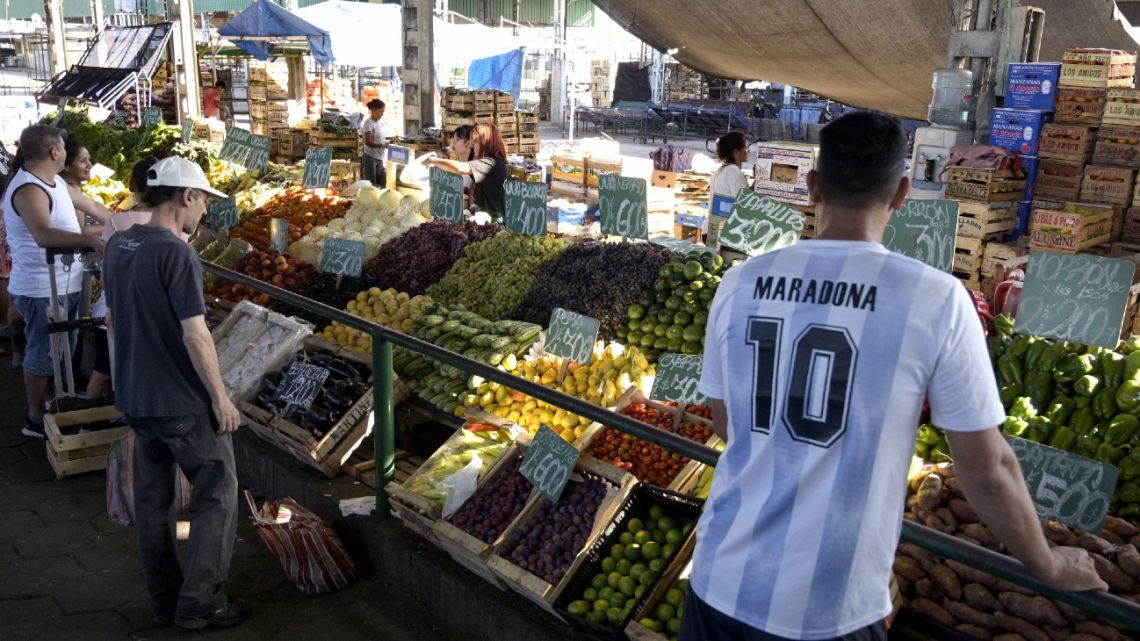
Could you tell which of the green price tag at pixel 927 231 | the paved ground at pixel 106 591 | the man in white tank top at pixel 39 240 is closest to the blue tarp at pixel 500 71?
the man in white tank top at pixel 39 240

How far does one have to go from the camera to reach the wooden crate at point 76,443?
482 centimetres

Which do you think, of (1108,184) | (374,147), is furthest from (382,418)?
(374,147)

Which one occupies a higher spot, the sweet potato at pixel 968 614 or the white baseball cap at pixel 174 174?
the white baseball cap at pixel 174 174

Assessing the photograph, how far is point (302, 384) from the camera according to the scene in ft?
14.0

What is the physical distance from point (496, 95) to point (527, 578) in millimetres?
9853

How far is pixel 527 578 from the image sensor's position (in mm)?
3086

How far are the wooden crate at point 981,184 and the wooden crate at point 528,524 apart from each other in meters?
6.23

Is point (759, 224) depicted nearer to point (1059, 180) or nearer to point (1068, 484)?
point (1068, 484)

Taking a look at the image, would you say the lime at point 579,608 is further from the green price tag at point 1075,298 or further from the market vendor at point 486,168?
the market vendor at point 486,168

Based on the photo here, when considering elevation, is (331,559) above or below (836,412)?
below

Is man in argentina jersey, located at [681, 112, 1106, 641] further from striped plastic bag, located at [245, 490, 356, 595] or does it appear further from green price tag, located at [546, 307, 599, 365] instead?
striped plastic bag, located at [245, 490, 356, 595]

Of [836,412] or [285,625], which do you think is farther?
[285,625]

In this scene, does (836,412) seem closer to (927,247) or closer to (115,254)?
(927,247)

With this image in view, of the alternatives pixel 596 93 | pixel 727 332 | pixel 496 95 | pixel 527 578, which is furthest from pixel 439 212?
pixel 596 93
